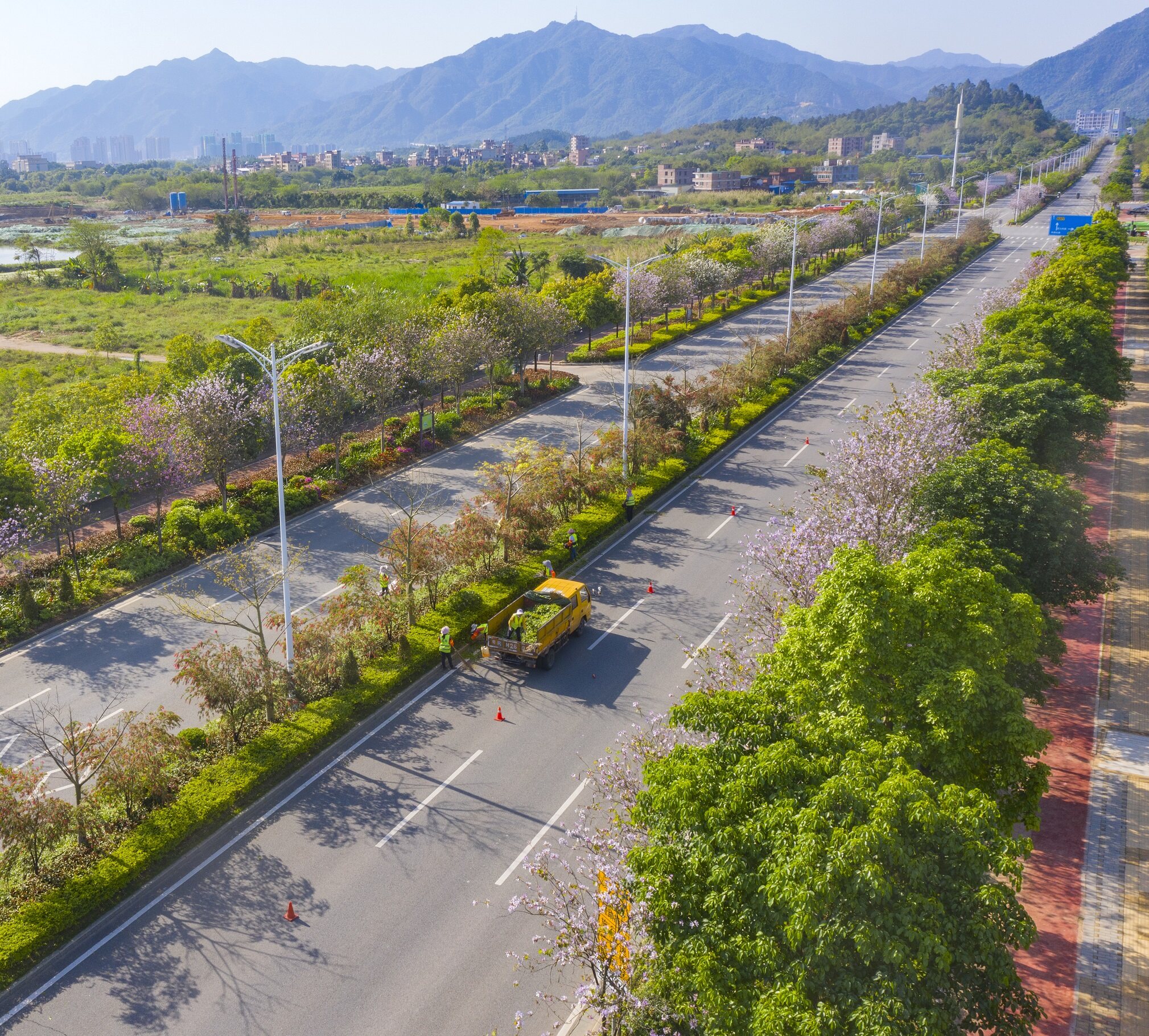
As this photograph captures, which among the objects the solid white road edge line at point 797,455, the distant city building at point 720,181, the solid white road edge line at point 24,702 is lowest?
the solid white road edge line at point 24,702

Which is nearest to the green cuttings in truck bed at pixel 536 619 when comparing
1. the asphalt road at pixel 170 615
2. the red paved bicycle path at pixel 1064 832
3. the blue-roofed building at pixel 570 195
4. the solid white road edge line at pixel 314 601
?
the solid white road edge line at pixel 314 601

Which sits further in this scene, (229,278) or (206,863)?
(229,278)

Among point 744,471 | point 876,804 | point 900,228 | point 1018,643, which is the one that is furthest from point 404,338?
point 900,228

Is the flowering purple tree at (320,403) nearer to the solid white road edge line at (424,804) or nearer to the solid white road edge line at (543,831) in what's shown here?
the solid white road edge line at (424,804)

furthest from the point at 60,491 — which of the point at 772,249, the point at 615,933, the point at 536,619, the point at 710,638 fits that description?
the point at 772,249

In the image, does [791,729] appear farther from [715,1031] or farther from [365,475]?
[365,475]

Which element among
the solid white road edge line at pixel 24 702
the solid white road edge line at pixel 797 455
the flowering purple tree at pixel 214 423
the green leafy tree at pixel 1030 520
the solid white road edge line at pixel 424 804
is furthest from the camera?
the solid white road edge line at pixel 797 455

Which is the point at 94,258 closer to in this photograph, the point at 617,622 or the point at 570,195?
the point at 617,622
